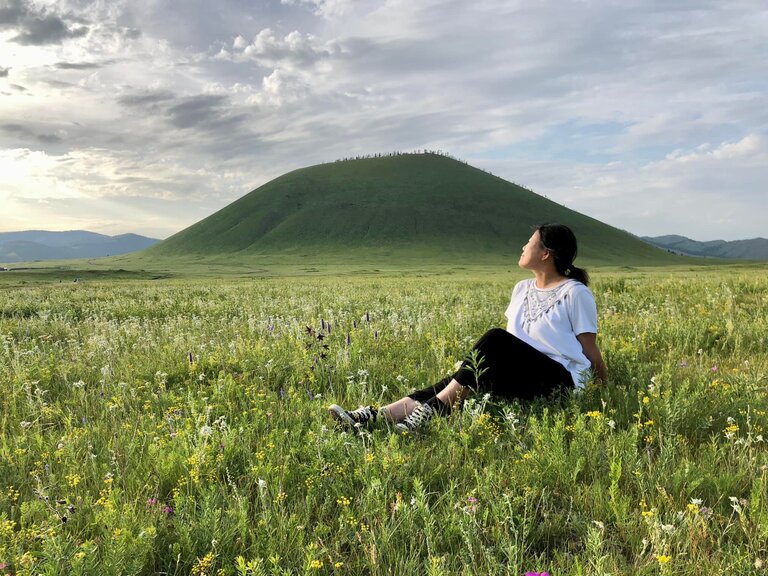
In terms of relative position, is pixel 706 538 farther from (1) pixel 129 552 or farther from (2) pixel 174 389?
(2) pixel 174 389

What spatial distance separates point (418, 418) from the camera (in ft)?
14.2

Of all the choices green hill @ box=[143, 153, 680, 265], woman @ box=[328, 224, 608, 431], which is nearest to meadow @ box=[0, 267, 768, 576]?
woman @ box=[328, 224, 608, 431]

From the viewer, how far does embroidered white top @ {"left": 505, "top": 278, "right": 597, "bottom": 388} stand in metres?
5.12

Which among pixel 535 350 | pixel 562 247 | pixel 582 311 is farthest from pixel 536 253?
pixel 535 350

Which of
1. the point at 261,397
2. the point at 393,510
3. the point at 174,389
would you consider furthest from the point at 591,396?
the point at 174,389

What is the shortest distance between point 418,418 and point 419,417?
0.02 meters

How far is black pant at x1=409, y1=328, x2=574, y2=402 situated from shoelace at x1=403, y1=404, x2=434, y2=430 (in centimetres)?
32

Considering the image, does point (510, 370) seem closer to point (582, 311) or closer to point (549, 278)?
point (582, 311)

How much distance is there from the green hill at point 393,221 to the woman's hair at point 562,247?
120 meters

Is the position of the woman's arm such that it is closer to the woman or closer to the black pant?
the woman

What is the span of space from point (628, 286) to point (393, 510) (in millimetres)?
14748

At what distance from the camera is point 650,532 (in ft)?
8.22

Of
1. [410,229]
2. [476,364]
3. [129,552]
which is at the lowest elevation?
[129,552]

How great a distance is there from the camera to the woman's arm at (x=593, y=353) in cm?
510
